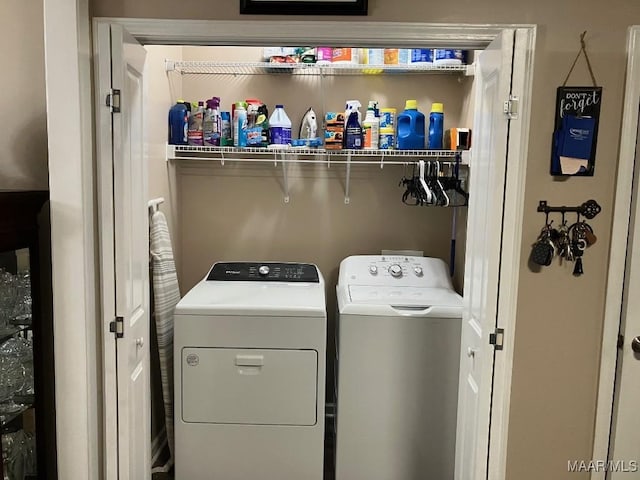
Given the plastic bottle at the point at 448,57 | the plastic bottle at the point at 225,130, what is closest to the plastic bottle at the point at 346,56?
the plastic bottle at the point at 448,57

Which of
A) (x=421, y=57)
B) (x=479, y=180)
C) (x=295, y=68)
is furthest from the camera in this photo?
(x=295, y=68)

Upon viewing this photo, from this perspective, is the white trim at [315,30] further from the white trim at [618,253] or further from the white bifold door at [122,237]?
the white trim at [618,253]

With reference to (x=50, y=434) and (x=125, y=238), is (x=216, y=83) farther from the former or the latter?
(x=50, y=434)

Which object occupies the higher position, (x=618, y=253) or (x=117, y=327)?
(x=618, y=253)

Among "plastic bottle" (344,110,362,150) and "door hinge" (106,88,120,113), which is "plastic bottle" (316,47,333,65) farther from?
"door hinge" (106,88,120,113)

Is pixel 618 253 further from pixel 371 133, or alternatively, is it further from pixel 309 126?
pixel 309 126

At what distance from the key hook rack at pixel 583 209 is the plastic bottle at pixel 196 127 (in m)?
1.91

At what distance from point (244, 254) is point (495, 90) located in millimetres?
1993

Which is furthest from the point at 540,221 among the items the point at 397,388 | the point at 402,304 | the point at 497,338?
the point at 397,388

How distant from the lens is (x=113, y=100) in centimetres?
185

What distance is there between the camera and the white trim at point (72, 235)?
5.91 ft

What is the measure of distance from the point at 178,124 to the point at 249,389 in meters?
1.48

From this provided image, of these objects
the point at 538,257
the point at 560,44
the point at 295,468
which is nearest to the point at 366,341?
the point at 295,468

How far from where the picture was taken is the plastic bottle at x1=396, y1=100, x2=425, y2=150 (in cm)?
311
